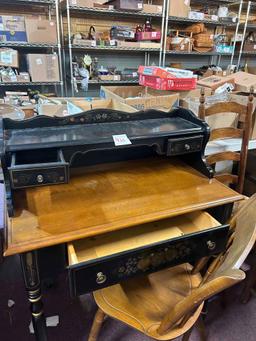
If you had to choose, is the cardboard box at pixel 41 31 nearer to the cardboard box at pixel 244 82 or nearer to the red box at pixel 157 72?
the red box at pixel 157 72

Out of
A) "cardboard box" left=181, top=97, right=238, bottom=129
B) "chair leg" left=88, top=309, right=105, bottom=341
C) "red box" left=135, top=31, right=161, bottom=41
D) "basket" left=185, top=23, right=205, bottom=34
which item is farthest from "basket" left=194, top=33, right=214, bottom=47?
"chair leg" left=88, top=309, right=105, bottom=341

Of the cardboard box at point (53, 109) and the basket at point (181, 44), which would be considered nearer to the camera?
the cardboard box at point (53, 109)

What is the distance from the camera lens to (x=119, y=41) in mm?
3016

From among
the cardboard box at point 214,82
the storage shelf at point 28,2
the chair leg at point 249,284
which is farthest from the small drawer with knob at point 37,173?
the storage shelf at point 28,2

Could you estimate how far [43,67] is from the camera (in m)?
2.70

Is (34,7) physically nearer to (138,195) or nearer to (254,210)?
(138,195)

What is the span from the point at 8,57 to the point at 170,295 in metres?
2.61

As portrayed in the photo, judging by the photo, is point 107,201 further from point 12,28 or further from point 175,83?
point 12,28

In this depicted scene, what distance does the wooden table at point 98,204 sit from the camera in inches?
31.4

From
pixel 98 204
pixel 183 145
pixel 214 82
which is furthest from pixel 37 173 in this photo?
pixel 214 82

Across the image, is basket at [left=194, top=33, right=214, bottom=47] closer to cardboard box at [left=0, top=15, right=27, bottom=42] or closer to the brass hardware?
cardboard box at [left=0, top=15, right=27, bottom=42]

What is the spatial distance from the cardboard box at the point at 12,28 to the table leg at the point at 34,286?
2.47m

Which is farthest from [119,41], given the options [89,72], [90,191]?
[90,191]

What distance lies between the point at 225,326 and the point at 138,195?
3.03ft
